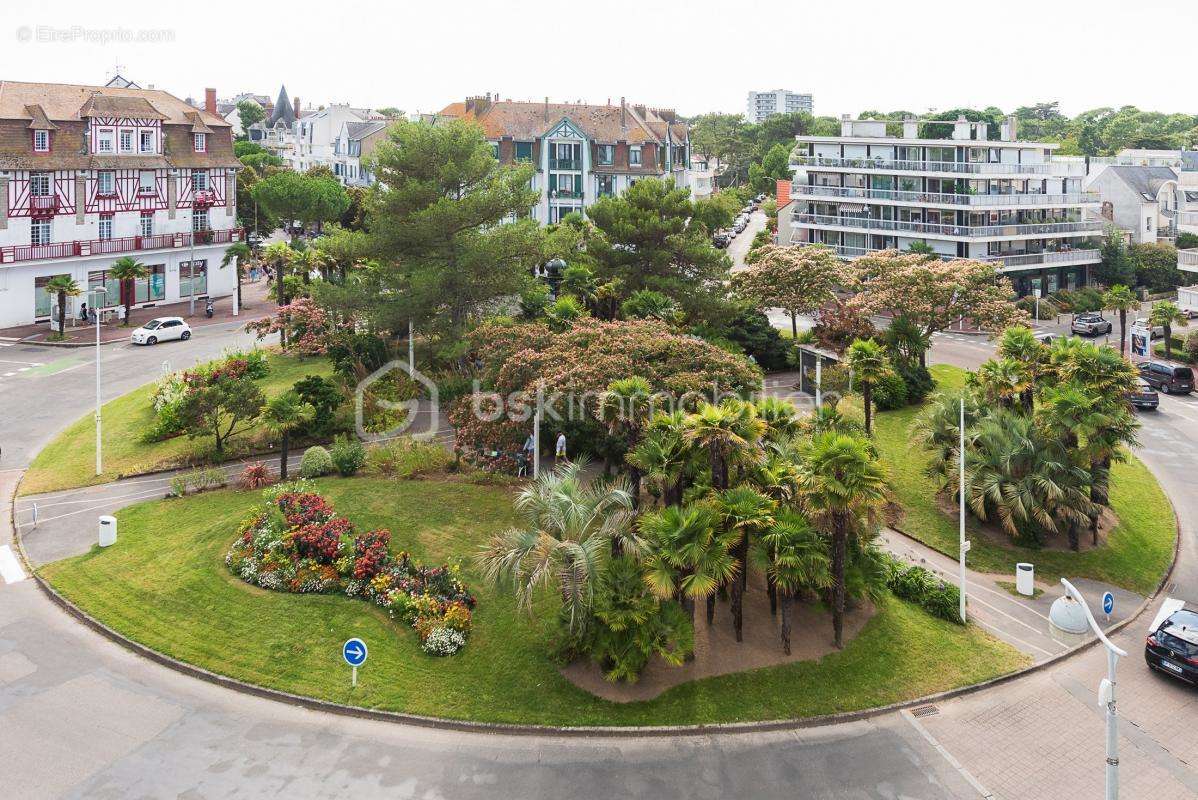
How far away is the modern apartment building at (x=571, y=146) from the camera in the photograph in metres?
83.1

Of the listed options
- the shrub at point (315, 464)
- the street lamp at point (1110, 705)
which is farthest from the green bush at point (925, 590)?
the shrub at point (315, 464)

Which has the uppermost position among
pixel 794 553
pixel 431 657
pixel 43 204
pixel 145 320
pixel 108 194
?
pixel 108 194

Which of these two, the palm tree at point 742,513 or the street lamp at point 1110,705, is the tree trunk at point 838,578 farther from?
the street lamp at point 1110,705

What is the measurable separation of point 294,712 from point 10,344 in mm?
43062

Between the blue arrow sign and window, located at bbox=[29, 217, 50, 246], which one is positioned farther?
window, located at bbox=[29, 217, 50, 246]

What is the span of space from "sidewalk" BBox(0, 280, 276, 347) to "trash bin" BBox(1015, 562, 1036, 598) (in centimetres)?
4839

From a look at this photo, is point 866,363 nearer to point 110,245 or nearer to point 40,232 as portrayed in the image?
point 110,245

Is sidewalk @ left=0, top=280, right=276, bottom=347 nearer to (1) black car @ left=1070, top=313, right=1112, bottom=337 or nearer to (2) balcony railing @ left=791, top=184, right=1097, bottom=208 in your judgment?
(2) balcony railing @ left=791, top=184, right=1097, bottom=208

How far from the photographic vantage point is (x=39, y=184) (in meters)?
58.7

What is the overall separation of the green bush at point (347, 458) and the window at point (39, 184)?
124ft

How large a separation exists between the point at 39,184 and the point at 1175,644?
62.9 metres

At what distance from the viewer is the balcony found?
2299 inches

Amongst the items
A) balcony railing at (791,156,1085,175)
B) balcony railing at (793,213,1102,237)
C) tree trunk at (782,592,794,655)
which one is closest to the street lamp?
tree trunk at (782,592,794,655)

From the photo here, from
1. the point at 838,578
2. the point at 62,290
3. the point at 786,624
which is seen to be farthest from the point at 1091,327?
the point at 62,290
